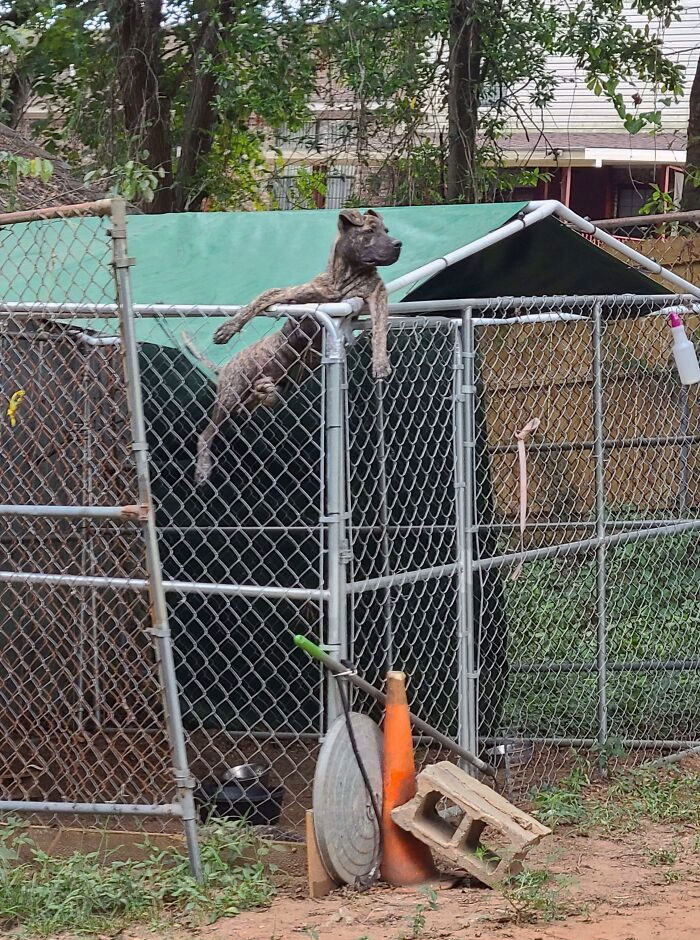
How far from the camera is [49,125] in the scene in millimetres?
13398

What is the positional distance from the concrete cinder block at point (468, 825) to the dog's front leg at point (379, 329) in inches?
56.3

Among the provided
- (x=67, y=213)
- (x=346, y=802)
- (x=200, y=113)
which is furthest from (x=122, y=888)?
(x=200, y=113)

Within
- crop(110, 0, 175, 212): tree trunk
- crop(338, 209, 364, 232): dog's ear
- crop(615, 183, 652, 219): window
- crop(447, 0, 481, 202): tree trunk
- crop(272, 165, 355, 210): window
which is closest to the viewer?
crop(338, 209, 364, 232): dog's ear

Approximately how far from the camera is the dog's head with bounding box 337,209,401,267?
498cm

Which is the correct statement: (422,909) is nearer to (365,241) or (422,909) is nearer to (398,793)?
(398,793)

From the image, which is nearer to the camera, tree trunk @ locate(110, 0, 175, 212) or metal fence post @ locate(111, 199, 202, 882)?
metal fence post @ locate(111, 199, 202, 882)

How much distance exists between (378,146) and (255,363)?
7.83 meters

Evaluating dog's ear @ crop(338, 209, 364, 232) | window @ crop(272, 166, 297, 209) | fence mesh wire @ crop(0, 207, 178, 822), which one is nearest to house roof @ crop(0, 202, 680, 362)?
fence mesh wire @ crop(0, 207, 178, 822)

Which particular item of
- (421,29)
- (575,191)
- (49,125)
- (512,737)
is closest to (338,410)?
(512,737)

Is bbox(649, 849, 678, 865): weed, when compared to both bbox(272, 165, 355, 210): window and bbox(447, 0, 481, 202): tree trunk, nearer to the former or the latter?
bbox(447, 0, 481, 202): tree trunk

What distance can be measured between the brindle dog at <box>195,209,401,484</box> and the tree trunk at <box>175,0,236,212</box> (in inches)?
277

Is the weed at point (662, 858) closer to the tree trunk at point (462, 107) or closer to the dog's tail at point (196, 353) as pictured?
the dog's tail at point (196, 353)

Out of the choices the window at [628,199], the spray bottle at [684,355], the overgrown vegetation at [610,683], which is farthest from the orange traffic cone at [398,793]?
the window at [628,199]

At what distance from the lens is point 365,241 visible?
5.00 meters
